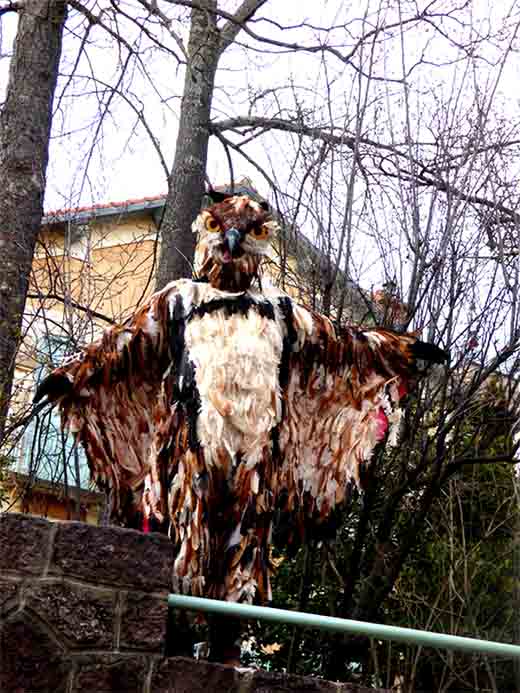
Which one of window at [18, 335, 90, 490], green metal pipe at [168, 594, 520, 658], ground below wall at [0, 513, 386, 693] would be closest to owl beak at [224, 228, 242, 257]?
window at [18, 335, 90, 490]

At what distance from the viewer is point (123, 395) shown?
4586 mm

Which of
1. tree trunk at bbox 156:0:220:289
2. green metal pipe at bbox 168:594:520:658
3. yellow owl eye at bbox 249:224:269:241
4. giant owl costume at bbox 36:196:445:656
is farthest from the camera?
tree trunk at bbox 156:0:220:289

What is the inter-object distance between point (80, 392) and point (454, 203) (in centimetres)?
328

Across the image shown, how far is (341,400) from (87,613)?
1.58m

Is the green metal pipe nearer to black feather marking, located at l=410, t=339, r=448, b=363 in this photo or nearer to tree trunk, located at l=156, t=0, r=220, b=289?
black feather marking, located at l=410, t=339, r=448, b=363

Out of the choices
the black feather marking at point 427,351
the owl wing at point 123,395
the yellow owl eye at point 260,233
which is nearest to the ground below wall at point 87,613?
the owl wing at point 123,395

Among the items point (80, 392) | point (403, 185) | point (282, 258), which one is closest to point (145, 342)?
point (80, 392)

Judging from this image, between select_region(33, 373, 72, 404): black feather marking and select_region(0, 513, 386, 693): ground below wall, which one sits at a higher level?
select_region(33, 373, 72, 404): black feather marking

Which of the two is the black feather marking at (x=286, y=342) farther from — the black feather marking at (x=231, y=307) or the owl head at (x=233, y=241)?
the owl head at (x=233, y=241)

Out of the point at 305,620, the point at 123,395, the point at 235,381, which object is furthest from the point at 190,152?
the point at 305,620

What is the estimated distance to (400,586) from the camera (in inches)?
335

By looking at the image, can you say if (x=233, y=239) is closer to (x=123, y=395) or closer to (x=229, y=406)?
(x=229, y=406)

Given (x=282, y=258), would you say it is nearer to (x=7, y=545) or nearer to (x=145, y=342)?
(x=145, y=342)

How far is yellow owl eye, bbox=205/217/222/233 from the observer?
175 inches
